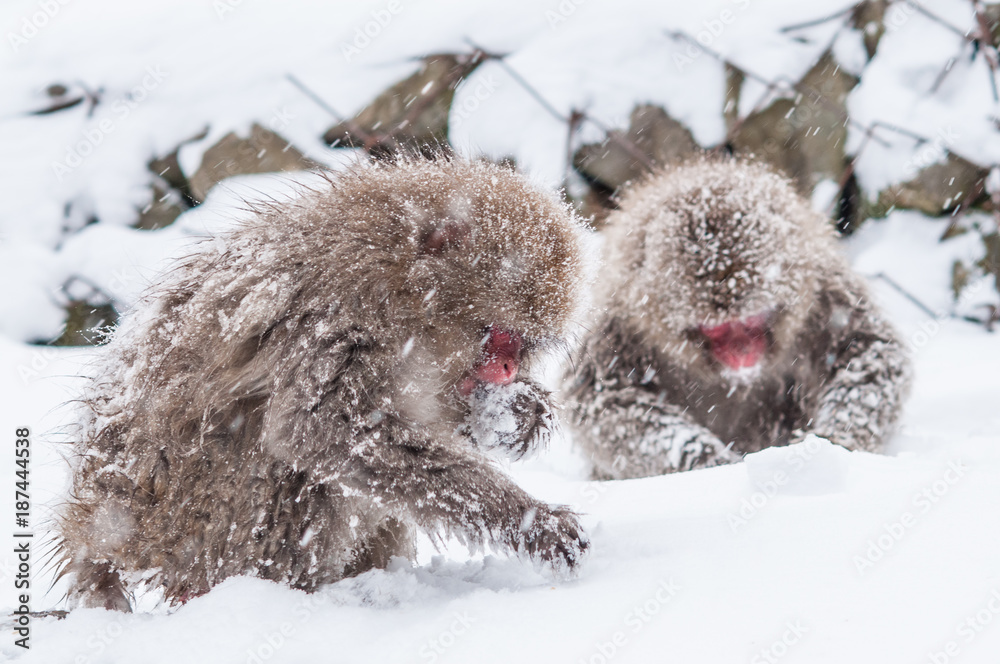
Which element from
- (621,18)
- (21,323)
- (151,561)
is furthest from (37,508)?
(621,18)

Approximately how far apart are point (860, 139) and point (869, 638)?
16.2 ft

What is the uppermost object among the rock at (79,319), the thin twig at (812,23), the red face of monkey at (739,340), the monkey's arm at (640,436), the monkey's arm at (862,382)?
the thin twig at (812,23)

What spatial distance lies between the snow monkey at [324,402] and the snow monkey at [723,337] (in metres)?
1.20

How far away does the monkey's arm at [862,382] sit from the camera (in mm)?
3154

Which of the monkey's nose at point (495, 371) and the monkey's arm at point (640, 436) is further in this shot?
the monkey's arm at point (640, 436)

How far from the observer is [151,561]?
169 centimetres

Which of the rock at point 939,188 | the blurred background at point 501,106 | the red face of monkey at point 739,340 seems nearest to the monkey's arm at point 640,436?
the red face of monkey at point 739,340

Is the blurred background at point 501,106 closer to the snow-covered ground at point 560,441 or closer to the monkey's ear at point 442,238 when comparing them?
the snow-covered ground at point 560,441

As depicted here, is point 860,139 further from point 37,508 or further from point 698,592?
point 37,508

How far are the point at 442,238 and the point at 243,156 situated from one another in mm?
3966

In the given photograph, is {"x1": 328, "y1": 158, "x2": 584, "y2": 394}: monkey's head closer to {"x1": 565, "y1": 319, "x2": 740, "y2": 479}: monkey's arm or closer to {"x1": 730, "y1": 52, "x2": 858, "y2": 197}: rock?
{"x1": 565, "y1": 319, "x2": 740, "y2": 479}: monkey's arm

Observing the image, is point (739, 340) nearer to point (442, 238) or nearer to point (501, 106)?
point (442, 238)

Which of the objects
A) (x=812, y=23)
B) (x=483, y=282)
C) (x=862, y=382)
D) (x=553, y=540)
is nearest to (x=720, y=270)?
(x=862, y=382)

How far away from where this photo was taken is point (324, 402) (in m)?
1.61
